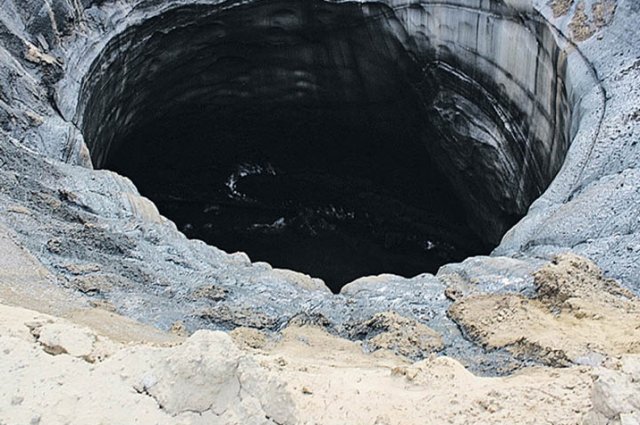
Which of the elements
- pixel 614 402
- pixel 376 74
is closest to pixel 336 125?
pixel 376 74

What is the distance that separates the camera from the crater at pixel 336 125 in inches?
305

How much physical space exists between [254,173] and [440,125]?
352cm

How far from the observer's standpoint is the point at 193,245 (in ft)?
16.5

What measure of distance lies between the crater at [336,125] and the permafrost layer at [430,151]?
0.04 metres

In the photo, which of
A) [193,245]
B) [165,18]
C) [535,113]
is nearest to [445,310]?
[193,245]

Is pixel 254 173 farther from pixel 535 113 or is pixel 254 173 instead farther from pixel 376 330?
pixel 376 330

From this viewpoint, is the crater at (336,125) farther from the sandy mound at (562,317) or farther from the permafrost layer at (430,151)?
the sandy mound at (562,317)

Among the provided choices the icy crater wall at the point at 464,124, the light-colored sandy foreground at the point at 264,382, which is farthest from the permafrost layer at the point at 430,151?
the light-colored sandy foreground at the point at 264,382

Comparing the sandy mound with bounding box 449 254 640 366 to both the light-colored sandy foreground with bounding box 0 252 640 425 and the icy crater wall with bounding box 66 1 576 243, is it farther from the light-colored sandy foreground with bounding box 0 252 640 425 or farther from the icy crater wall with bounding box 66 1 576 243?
the icy crater wall with bounding box 66 1 576 243

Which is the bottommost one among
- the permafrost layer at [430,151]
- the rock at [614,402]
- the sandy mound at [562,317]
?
the rock at [614,402]

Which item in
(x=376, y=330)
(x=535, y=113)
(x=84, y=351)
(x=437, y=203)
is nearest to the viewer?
(x=84, y=351)

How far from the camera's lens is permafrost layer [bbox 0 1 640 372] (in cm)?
427

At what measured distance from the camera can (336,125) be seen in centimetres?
1048

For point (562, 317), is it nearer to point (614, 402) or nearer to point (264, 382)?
point (614, 402)
